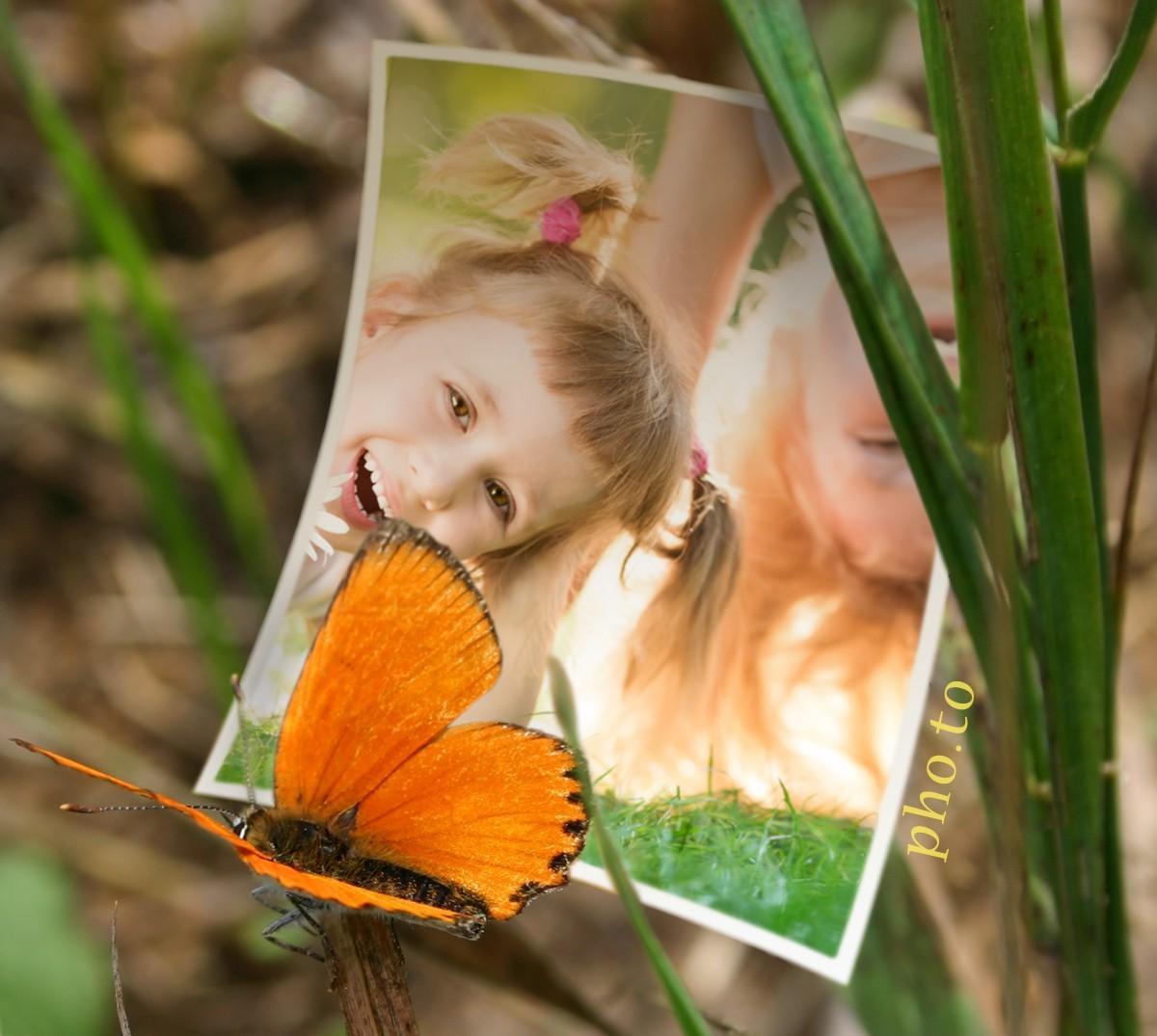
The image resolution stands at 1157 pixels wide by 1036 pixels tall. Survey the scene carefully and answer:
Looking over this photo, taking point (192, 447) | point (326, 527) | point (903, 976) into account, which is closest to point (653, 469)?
point (326, 527)

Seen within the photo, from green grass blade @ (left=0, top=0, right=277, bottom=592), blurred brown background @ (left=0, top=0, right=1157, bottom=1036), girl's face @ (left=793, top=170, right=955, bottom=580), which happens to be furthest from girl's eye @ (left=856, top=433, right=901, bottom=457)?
blurred brown background @ (left=0, top=0, right=1157, bottom=1036)

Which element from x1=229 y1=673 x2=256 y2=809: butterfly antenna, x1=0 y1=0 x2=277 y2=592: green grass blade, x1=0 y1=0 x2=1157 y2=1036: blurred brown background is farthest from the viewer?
x1=0 y1=0 x2=1157 y2=1036: blurred brown background

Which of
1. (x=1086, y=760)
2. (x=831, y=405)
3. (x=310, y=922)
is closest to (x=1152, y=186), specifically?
(x=831, y=405)

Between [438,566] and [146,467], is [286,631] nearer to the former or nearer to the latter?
[438,566]

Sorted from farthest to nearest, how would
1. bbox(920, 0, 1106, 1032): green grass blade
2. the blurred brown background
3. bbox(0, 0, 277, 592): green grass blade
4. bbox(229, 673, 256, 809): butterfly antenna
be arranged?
1. the blurred brown background
2. bbox(0, 0, 277, 592): green grass blade
3. bbox(229, 673, 256, 809): butterfly antenna
4. bbox(920, 0, 1106, 1032): green grass blade

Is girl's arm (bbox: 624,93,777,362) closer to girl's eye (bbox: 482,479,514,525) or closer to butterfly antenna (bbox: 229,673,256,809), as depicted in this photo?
girl's eye (bbox: 482,479,514,525)

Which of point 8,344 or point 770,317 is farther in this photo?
point 8,344

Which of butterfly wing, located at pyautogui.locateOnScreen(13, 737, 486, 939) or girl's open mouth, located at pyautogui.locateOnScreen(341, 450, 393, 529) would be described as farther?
girl's open mouth, located at pyautogui.locateOnScreen(341, 450, 393, 529)

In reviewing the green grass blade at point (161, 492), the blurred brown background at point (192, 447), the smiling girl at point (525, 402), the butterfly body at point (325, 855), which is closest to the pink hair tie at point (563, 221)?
the smiling girl at point (525, 402)
